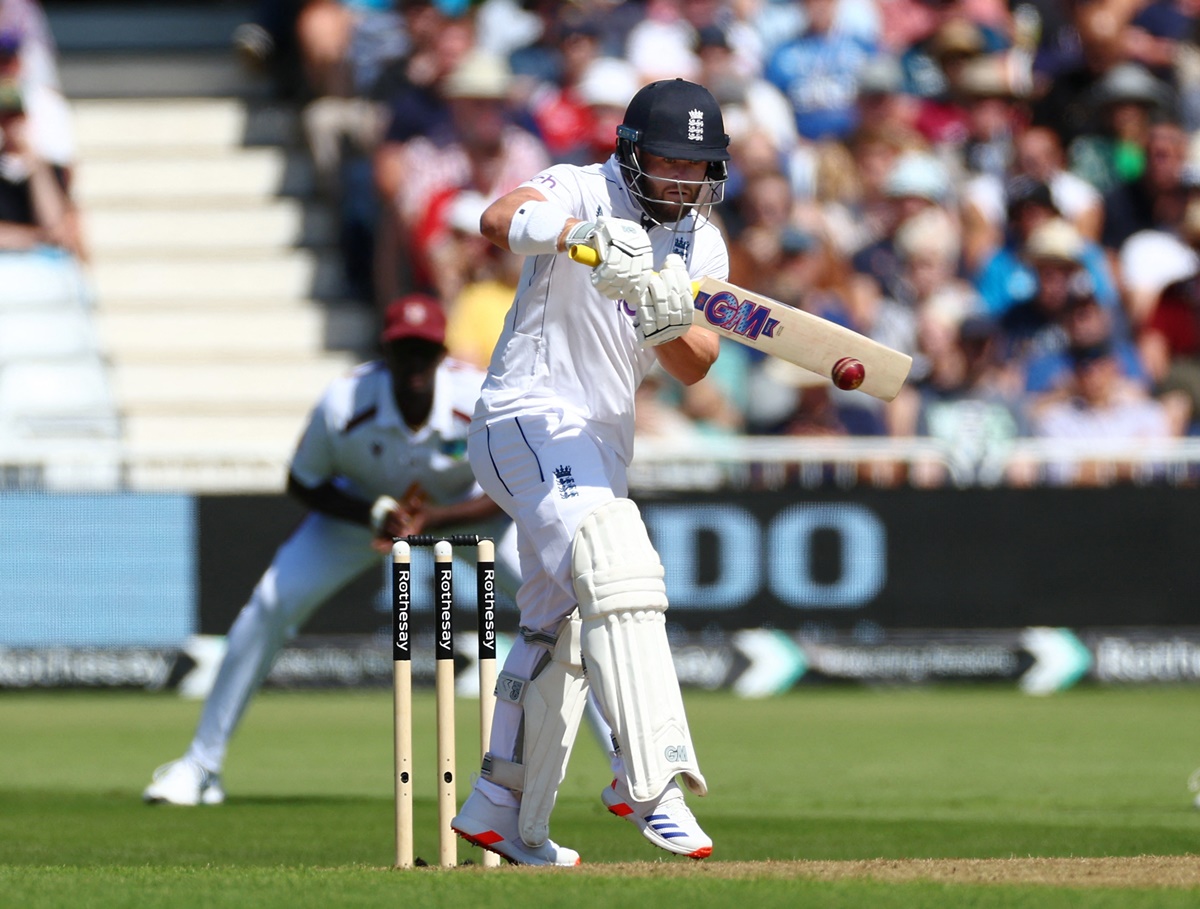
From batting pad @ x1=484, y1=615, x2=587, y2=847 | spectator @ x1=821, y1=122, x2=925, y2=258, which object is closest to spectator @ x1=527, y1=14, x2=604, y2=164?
spectator @ x1=821, y1=122, x2=925, y2=258

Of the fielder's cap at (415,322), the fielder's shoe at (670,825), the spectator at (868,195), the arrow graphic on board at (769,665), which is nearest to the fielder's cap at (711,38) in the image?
the spectator at (868,195)

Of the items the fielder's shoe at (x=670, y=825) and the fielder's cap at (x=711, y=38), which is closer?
the fielder's shoe at (x=670, y=825)

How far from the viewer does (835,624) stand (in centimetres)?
1363

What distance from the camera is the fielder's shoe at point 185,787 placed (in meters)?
8.60

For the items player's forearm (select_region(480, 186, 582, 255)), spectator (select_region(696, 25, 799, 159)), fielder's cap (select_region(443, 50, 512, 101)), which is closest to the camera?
player's forearm (select_region(480, 186, 582, 255))

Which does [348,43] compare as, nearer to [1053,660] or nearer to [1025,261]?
[1025,261]

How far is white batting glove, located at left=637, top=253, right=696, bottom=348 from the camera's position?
5562 mm

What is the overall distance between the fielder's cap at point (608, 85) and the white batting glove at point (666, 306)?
9.25m

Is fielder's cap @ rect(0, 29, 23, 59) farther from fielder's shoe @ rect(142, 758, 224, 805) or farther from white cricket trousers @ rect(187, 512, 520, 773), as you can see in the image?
fielder's shoe @ rect(142, 758, 224, 805)

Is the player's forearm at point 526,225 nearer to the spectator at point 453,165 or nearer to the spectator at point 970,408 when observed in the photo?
the spectator at point 970,408

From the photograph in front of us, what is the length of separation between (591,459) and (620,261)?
26.8 inches

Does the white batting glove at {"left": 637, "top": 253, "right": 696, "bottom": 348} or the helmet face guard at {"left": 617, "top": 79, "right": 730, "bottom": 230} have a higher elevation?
the helmet face guard at {"left": 617, "top": 79, "right": 730, "bottom": 230}

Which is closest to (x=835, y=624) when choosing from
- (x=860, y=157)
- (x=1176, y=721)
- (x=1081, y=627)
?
(x=1081, y=627)

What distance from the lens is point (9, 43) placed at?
52.1 ft
